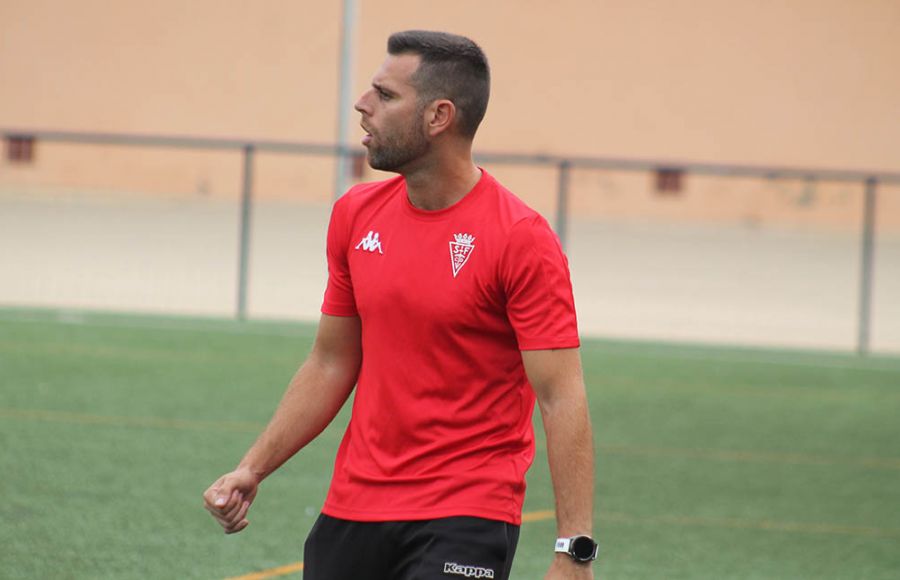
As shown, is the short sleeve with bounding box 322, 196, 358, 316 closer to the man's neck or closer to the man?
the man

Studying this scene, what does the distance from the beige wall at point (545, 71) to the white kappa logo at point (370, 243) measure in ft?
127

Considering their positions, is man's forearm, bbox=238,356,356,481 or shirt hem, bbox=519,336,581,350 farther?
man's forearm, bbox=238,356,356,481

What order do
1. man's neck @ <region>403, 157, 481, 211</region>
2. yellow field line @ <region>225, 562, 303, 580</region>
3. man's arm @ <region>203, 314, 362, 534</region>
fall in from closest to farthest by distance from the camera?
man's neck @ <region>403, 157, 481, 211</region>
man's arm @ <region>203, 314, 362, 534</region>
yellow field line @ <region>225, 562, 303, 580</region>

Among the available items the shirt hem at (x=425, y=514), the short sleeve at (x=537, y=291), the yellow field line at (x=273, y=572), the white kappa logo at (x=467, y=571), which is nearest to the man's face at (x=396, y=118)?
the short sleeve at (x=537, y=291)

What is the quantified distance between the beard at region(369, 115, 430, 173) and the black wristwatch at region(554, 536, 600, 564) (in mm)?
1059

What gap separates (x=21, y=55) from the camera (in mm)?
43625

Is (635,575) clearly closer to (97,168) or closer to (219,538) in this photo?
(219,538)

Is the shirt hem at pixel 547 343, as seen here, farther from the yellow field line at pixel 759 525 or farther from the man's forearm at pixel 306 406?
the yellow field line at pixel 759 525

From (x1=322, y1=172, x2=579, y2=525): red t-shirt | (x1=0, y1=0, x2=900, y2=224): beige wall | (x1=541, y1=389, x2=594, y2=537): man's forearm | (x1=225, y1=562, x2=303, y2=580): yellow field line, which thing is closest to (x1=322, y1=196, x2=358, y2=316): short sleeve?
(x1=322, y1=172, x2=579, y2=525): red t-shirt

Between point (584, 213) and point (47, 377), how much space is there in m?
29.5

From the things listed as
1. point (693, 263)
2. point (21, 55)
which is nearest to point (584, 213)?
point (693, 263)

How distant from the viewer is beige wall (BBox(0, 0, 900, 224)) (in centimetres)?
4309

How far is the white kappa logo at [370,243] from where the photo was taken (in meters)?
4.32

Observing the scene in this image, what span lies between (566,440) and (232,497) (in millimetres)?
972
